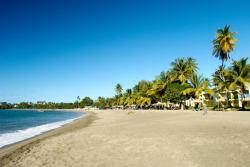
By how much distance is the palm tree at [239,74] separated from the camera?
40.0 m

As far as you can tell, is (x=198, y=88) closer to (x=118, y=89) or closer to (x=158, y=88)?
(x=158, y=88)

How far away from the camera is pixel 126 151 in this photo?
877 centimetres

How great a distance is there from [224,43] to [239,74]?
7.73 metres

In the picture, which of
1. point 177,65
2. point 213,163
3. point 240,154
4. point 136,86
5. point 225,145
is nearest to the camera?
point 213,163

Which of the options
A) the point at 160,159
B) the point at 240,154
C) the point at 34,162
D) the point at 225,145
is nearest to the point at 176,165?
the point at 160,159

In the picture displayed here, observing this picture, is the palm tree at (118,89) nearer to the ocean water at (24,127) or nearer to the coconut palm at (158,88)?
the coconut palm at (158,88)

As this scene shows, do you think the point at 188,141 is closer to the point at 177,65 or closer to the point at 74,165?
the point at 74,165

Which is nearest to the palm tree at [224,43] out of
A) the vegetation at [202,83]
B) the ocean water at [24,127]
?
the vegetation at [202,83]

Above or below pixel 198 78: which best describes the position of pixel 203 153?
below

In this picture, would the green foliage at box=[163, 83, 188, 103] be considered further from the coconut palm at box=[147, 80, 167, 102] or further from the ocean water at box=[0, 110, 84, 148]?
the ocean water at box=[0, 110, 84, 148]

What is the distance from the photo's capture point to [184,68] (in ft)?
207

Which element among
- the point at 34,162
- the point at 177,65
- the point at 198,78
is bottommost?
the point at 34,162

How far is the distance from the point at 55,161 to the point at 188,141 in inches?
224

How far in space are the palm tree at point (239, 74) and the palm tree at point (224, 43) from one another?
4.17 meters
